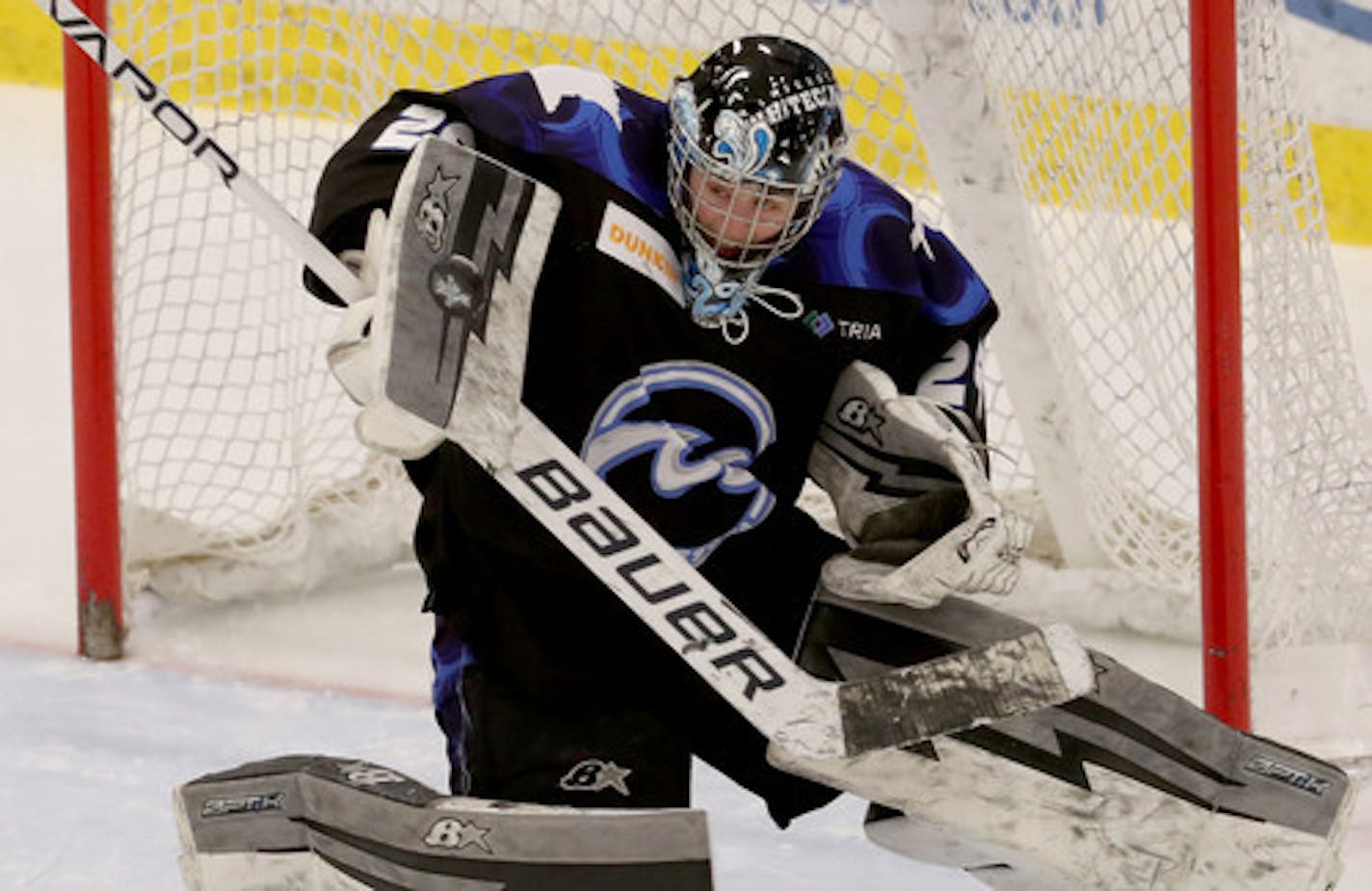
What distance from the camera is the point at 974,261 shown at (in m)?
3.58

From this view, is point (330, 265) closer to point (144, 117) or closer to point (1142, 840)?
point (1142, 840)

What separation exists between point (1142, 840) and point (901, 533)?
0.36 meters

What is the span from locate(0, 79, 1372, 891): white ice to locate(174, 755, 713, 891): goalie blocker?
25.1 inches

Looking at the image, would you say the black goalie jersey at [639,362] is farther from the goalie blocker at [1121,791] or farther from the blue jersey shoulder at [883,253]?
the goalie blocker at [1121,791]

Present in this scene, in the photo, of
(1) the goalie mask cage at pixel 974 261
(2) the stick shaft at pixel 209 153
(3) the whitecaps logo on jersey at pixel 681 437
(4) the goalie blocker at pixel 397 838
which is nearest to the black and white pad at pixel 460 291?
(2) the stick shaft at pixel 209 153

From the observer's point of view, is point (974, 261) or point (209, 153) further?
point (974, 261)

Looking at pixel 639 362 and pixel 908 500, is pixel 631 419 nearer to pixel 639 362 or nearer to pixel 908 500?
pixel 639 362

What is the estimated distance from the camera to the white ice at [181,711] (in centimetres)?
311

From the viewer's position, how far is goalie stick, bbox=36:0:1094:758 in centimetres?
220

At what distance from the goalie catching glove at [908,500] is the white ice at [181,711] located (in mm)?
608

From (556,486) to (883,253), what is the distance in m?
0.46

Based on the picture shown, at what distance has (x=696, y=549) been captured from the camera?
8.55 ft

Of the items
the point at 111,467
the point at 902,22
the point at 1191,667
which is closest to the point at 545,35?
the point at 902,22

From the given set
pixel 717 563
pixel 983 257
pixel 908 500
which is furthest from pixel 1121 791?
pixel 983 257
